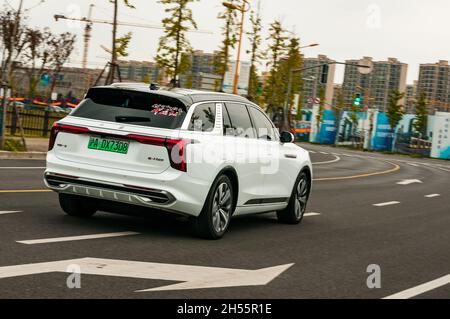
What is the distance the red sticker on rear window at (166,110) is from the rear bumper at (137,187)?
0.68 meters

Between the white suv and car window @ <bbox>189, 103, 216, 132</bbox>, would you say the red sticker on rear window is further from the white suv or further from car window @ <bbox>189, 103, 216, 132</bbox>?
car window @ <bbox>189, 103, 216, 132</bbox>

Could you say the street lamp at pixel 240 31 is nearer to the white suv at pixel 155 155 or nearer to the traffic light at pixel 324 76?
the traffic light at pixel 324 76

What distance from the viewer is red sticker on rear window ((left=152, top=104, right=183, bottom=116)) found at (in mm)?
8789

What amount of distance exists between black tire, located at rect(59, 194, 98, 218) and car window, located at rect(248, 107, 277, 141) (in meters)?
2.20

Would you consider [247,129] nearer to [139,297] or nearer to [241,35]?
[139,297]

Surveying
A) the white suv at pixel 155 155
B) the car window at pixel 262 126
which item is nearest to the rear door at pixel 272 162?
the car window at pixel 262 126

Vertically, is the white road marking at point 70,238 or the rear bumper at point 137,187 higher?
the rear bumper at point 137,187

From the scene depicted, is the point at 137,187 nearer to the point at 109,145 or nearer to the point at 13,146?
the point at 109,145

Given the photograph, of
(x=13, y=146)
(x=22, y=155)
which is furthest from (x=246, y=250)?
(x=13, y=146)

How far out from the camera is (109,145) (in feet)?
28.5

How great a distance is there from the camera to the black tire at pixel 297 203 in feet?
38.3

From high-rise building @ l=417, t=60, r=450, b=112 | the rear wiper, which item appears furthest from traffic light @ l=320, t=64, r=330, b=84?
high-rise building @ l=417, t=60, r=450, b=112

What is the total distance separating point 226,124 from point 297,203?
2702 millimetres

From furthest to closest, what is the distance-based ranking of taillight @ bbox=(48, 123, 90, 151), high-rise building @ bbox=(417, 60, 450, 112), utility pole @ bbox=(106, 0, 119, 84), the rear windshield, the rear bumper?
high-rise building @ bbox=(417, 60, 450, 112) < utility pole @ bbox=(106, 0, 119, 84) < taillight @ bbox=(48, 123, 90, 151) < the rear windshield < the rear bumper
